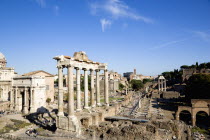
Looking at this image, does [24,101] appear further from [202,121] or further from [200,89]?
[200,89]

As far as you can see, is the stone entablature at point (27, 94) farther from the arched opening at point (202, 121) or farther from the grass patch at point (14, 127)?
the arched opening at point (202, 121)

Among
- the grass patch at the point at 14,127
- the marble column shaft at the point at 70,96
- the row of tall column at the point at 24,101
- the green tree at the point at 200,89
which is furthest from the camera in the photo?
the green tree at the point at 200,89

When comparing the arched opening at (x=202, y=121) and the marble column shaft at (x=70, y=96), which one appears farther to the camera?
the arched opening at (x=202, y=121)

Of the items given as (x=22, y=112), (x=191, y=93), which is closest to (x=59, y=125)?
(x=22, y=112)

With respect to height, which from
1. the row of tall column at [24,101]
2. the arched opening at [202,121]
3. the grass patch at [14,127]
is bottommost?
the arched opening at [202,121]

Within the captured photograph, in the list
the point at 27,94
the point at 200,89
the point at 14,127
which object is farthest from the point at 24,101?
the point at 200,89

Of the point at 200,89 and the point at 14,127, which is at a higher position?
the point at 200,89

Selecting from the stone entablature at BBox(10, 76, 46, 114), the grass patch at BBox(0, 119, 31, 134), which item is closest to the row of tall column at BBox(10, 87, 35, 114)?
the stone entablature at BBox(10, 76, 46, 114)

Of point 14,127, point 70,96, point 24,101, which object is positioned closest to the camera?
point 70,96

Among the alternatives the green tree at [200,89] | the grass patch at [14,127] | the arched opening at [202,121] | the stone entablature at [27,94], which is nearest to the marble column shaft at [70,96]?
the grass patch at [14,127]

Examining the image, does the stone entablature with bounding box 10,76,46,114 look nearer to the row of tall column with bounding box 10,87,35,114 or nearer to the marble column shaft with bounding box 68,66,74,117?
the row of tall column with bounding box 10,87,35,114

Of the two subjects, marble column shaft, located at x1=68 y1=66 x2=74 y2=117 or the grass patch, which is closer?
marble column shaft, located at x1=68 y1=66 x2=74 y2=117

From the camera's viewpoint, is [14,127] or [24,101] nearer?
[14,127]

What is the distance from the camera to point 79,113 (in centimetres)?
1827
